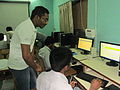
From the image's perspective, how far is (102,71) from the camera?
1965 mm

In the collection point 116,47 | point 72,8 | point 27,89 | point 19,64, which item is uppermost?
point 72,8

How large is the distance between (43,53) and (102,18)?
4.15 ft

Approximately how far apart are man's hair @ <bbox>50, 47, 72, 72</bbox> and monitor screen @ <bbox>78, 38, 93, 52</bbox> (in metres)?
1.64

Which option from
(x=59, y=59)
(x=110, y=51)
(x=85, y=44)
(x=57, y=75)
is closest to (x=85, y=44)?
(x=85, y=44)

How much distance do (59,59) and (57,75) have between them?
16cm

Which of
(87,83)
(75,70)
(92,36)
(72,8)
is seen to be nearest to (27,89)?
(87,83)

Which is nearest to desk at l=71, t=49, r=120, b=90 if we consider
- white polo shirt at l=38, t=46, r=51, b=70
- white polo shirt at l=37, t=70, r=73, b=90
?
white polo shirt at l=38, t=46, r=51, b=70

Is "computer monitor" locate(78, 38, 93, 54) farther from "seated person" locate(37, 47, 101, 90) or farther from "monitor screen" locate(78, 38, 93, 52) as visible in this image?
"seated person" locate(37, 47, 101, 90)

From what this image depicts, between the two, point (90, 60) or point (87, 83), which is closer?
point (87, 83)

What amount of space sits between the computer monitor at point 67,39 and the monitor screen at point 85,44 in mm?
763

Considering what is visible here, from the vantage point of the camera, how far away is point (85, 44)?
300 centimetres

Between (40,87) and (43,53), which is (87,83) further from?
(43,53)

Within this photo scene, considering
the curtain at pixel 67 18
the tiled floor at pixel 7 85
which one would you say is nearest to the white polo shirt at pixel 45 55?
the tiled floor at pixel 7 85

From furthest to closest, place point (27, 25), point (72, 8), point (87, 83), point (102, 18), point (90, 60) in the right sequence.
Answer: point (72, 8) → point (102, 18) → point (90, 60) → point (87, 83) → point (27, 25)
